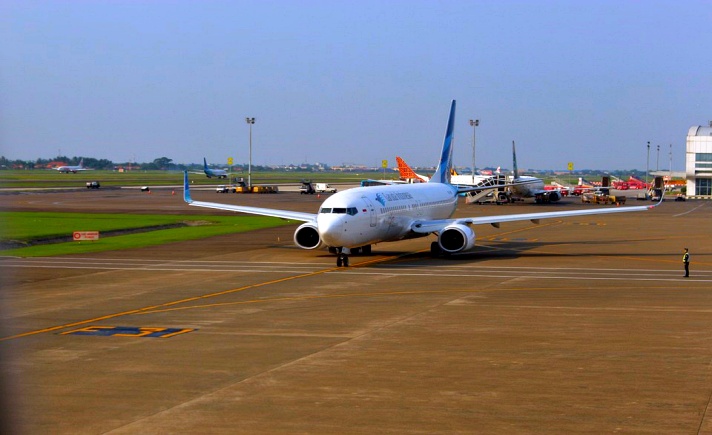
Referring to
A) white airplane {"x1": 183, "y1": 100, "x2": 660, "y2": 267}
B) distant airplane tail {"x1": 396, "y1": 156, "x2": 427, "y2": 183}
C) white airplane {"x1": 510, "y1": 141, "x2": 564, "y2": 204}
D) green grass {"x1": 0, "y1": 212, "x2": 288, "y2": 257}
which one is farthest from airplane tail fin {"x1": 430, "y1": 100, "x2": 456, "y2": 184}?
distant airplane tail {"x1": 396, "y1": 156, "x2": 427, "y2": 183}

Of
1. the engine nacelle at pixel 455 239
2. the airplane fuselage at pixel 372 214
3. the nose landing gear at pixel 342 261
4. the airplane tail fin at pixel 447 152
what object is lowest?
the nose landing gear at pixel 342 261

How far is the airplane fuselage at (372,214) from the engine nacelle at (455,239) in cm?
261

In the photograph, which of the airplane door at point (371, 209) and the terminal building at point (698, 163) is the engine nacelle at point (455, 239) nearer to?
the airplane door at point (371, 209)

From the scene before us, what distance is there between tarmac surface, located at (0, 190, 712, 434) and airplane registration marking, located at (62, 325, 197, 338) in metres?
0.10

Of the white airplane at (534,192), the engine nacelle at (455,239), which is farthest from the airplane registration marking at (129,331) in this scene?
the white airplane at (534,192)

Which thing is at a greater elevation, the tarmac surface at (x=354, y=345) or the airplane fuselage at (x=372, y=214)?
the airplane fuselage at (x=372, y=214)

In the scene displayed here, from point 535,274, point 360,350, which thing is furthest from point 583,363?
point 535,274

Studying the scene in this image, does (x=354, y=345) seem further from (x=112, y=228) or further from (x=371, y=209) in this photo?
(x=112, y=228)

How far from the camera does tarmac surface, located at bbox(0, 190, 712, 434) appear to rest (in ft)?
59.8

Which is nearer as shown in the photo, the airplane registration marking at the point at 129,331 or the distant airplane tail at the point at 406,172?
the airplane registration marking at the point at 129,331

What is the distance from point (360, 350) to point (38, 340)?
31.5ft

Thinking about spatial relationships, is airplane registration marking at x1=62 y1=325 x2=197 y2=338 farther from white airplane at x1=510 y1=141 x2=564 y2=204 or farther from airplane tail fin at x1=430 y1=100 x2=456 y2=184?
white airplane at x1=510 y1=141 x2=564 y2=204

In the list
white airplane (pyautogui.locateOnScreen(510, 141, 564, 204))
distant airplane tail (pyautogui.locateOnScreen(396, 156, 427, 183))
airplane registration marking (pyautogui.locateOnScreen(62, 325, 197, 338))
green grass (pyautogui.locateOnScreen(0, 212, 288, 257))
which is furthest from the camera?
distant airplane tail (pyautogui.locateOnScreen(396, 156, 427, 183))

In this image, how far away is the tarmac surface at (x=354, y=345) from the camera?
18234 mm
